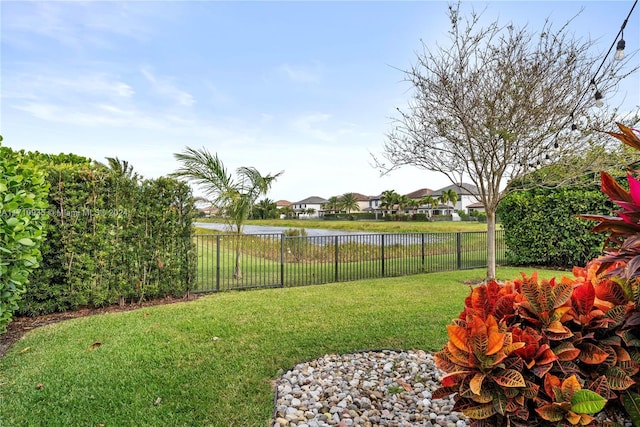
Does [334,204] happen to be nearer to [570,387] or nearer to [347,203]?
[347,203]

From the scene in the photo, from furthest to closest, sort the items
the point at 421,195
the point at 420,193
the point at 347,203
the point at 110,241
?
the point at 420,193 < the point at 421,195 < the point at 347,203 < the point at 110,241

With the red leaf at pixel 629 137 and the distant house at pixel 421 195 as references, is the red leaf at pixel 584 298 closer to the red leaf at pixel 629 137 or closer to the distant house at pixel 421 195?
the red leaf at pixel 629 137

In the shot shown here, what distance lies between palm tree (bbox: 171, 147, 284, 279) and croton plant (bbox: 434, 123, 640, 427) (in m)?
6.12

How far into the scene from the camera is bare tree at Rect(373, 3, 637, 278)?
544 centimetres

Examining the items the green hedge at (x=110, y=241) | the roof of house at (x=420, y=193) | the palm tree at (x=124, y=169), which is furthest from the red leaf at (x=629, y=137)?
the roof of house at (x=420, y=193)

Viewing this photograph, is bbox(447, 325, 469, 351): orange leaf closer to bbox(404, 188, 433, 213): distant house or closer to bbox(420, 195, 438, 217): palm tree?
bbox(420, 195, 438, 217): palm tree

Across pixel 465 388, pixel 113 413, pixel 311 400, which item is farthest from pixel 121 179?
pixel 465 388

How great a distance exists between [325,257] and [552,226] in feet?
20.2

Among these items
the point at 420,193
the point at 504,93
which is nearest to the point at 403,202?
the point at 420,193

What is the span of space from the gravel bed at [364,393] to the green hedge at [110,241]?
350 centimetres

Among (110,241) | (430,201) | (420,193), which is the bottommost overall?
(110,241)

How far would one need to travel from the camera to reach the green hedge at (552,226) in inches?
326

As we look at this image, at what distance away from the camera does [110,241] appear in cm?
496

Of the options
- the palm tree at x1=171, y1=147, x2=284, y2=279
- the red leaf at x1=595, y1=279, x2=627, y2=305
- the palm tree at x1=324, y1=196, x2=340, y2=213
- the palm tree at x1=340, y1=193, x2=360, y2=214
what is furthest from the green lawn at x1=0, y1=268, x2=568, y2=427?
the palm tree at x1=324, y1=196, x2=340, y2=213
